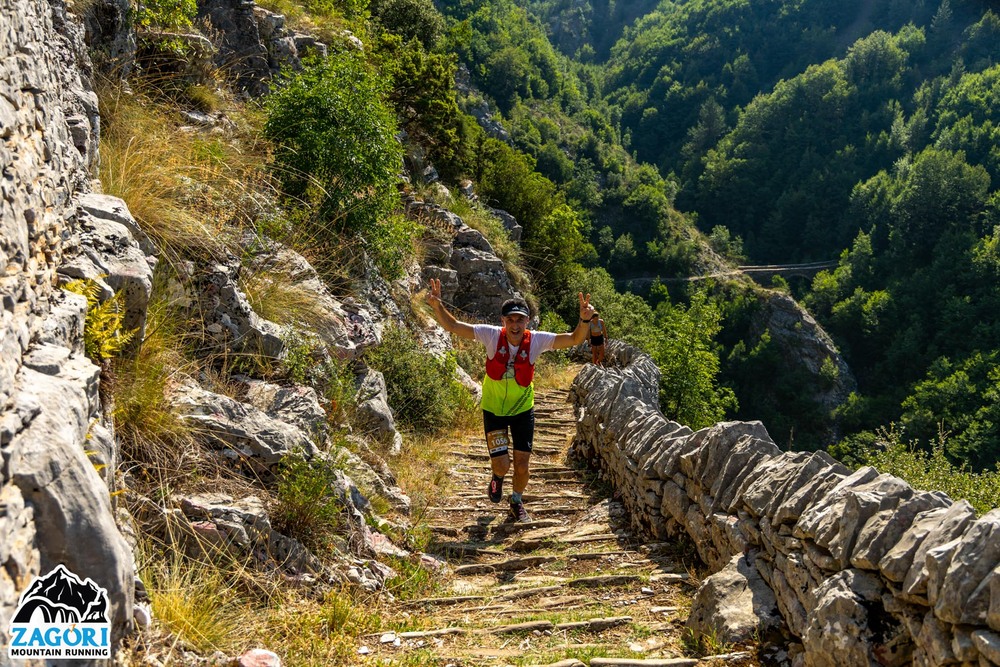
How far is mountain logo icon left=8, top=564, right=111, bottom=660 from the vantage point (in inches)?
73.9

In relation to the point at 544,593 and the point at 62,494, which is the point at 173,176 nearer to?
the point at 62,494

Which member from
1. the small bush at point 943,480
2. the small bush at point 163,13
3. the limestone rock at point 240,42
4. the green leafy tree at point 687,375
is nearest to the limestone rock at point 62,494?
the small bush at point 163,13

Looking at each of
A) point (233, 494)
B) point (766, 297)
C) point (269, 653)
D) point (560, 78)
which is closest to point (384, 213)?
point (233, 494)

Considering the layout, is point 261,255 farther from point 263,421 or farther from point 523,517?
point 523,517

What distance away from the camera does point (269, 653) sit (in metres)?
2.83

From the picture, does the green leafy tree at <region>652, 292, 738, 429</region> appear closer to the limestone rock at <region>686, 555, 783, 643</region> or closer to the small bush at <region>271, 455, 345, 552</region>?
the limestone rock at <region>686, 555, 783, 643</region>

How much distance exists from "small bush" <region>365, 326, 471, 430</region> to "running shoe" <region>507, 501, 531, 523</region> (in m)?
2.42

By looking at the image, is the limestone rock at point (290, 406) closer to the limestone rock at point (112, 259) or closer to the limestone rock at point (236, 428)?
the limestone rock at point (236, 428)

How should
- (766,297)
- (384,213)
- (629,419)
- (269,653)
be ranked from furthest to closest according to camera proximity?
(766,297), (384,213), (629,419), (269,653)

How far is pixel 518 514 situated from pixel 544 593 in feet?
5.23

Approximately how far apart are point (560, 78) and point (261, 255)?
8898 cm

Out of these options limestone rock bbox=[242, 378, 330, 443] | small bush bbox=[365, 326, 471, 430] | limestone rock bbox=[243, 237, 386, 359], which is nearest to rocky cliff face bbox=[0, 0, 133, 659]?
limestone rock bbox=[242, 378, 330, 443]

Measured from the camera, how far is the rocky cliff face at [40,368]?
2.00 meters

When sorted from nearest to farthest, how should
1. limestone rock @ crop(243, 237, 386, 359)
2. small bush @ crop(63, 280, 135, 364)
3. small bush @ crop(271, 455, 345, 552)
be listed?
small bush @ crop(63, 280, 135, 364) < small bush @ crop(271, 455, 345, 552) < limestone rock @ crop(243, 237, 386, 359)
